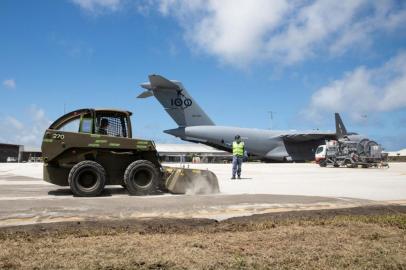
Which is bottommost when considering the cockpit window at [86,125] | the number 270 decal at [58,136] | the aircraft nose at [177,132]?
the number 270 decal at [58,136]

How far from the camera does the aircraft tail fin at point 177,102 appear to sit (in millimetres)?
39781

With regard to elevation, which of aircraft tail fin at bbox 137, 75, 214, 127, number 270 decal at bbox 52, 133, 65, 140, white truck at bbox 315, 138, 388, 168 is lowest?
number 270 decal at bbox 52, 133, 65, 140

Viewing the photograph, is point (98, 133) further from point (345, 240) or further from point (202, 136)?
point (202, 136)

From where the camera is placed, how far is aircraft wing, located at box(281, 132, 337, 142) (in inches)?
1844

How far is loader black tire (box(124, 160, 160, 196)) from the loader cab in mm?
1052

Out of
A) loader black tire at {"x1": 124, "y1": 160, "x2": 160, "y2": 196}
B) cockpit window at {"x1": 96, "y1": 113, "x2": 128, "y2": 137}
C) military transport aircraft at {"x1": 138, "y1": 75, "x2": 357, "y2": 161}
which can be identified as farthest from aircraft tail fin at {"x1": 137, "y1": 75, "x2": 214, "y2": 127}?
loader black tire at {"x1": 124, "y1": 160, "x2": 160, "y2": 196}

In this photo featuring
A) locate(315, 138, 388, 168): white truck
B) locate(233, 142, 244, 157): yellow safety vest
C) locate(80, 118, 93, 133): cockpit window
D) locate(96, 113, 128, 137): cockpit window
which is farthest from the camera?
locate(315, 138, 388, 168): white truck

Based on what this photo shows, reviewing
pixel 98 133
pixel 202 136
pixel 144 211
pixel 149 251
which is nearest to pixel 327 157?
pixel 202 136

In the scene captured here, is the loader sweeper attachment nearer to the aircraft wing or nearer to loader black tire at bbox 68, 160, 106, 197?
loader black tire at bbox 68, 160, 106, 197

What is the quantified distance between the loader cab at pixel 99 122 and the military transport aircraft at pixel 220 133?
24396 mm

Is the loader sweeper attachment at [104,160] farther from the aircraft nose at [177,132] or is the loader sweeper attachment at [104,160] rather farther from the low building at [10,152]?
the low building at [10,152]

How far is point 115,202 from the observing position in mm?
9555

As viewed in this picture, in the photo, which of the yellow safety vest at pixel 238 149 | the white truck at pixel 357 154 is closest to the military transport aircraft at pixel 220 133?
the white truck at pixel 357 154

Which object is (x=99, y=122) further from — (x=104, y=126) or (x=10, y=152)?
(x=10, y=152)
